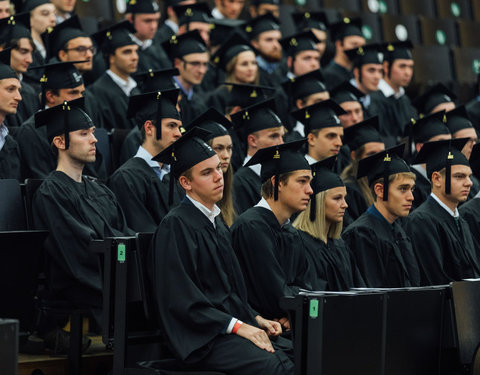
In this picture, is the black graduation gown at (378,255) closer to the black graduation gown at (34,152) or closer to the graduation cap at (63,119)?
the graduation cap at (63,119)

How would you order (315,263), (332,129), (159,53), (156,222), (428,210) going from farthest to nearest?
(159,53), (332,129), (428,210), (156,222), (315,263)

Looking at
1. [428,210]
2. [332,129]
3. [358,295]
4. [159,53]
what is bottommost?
[358,295]

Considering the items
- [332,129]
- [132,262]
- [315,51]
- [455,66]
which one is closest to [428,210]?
[332,129]

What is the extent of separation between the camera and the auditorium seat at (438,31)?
41.6ft

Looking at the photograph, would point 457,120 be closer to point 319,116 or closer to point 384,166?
point 319,116

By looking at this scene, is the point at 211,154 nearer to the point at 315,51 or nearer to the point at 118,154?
the point at 118,154

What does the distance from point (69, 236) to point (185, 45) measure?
3.43m

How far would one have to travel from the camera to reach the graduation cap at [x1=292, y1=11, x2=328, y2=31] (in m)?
11.1

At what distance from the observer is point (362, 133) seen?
322 inches

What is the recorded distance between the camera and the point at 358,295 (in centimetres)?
477

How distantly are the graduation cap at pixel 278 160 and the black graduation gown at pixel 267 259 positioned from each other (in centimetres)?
31

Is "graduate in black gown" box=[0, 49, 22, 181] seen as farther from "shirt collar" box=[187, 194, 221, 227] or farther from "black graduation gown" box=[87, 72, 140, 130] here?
"shirt collar" box=[187, 194, 221, 227]

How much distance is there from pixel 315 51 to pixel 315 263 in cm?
455

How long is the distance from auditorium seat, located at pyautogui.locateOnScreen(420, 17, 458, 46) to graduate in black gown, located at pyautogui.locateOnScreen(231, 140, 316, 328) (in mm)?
7144
